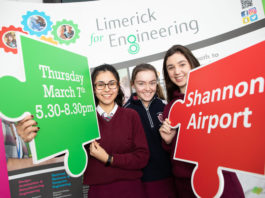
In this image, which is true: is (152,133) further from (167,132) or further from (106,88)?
(106,88)

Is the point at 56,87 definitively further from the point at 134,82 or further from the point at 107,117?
the point at 134,82

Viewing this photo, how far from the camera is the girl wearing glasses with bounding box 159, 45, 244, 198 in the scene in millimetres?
1119

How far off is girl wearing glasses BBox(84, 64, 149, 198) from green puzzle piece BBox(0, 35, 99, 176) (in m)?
0.09

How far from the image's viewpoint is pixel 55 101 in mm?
1062

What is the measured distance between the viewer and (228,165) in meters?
0.81

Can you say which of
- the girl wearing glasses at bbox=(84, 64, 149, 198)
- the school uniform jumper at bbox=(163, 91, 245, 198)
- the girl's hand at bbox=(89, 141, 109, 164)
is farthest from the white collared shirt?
the school uniform jumper at bbox=(163, 91, 245, 198)

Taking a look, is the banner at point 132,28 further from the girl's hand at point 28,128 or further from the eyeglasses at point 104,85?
the girl's hand at point 28,128

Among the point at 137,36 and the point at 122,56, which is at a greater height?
the point at 137,36

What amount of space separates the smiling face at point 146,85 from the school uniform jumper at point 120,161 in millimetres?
404

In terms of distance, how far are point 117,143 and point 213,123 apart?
63cm

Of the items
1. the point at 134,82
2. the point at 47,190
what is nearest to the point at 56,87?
the point at 134,82

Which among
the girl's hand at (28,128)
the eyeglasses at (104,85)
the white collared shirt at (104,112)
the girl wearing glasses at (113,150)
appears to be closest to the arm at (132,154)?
the girl wearing glasses at (113,150)

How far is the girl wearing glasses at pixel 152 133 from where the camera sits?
1581 mm

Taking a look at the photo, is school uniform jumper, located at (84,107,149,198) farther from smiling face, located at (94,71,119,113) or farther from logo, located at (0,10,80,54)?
logo, located at (0,10,80,54)
